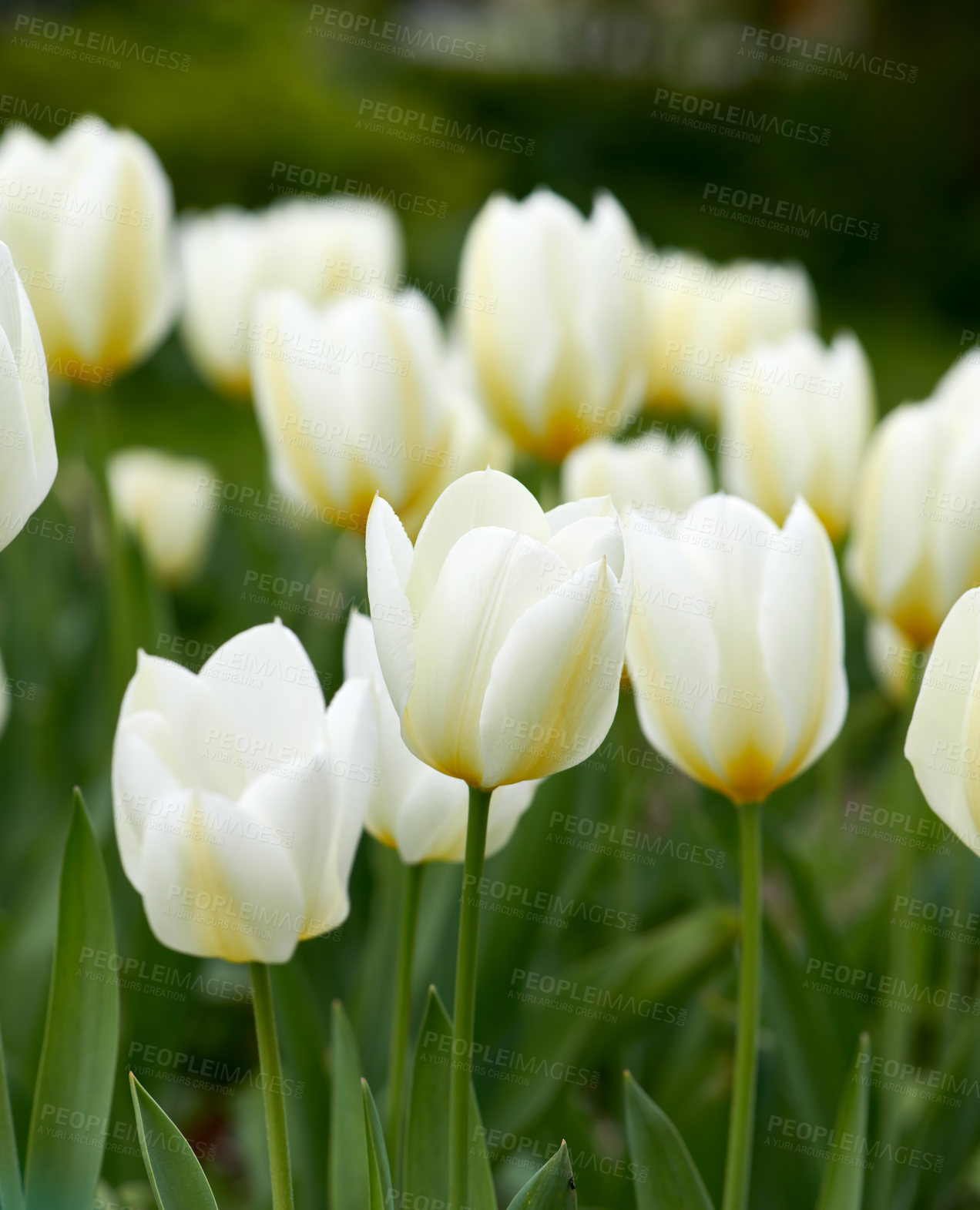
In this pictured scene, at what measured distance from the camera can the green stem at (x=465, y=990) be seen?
34.7 inches

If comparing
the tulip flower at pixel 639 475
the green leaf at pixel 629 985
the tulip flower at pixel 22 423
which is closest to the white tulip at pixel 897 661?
the tulip flower at pixel 639 475

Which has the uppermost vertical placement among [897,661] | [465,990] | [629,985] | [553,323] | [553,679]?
[553,323]

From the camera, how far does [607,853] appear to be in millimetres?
2006

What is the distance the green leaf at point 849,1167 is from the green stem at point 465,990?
296mm

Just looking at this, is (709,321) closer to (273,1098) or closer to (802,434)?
(802,434)

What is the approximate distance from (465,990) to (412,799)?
188 mm

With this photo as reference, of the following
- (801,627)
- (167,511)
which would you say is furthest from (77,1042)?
(167,511)

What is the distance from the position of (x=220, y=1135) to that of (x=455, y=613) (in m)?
1.73

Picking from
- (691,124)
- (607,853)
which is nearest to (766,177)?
(691,124)

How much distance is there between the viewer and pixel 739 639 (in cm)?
106

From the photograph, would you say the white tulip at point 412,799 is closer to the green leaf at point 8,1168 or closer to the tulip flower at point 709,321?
the green leaf at point 8,1168

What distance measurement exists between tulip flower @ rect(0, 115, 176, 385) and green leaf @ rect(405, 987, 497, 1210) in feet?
4.01

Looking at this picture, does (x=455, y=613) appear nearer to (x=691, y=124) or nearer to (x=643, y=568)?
(x=643, y=568)

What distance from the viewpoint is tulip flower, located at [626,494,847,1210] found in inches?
41.1
